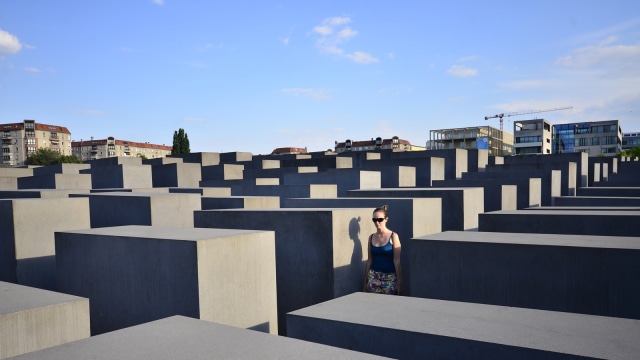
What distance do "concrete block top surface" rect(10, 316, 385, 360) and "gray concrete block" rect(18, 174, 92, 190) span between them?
42.2ft

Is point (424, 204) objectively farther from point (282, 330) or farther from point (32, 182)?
point (32, 182)

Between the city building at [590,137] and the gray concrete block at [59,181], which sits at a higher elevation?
the city building at [590,137]

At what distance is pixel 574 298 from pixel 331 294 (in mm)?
2716

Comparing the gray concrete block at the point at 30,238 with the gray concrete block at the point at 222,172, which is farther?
the gray concrete block at the point at 222,172

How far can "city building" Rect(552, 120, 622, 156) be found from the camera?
8394cm

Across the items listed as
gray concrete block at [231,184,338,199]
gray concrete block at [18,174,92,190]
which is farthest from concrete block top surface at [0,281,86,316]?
gray concrete block at [18,174,92,190]

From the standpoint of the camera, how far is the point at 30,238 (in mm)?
6434

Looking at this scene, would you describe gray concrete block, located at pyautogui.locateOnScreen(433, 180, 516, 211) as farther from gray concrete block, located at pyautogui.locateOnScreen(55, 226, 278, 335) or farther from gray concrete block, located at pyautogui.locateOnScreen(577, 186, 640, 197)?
gray concrete block, located at pyautogui.locateOnScreen(55, 226, 278, 335)

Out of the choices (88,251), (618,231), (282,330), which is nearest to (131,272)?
(88,251)

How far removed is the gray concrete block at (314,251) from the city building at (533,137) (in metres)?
85.5

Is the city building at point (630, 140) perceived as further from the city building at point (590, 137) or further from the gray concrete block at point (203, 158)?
the gray concrete block at point (203, 158)

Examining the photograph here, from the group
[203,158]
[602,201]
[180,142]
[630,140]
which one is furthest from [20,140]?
[630,140]

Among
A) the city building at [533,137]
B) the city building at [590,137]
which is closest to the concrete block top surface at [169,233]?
the city building at [533,137]

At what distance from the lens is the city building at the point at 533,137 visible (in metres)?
83.6
